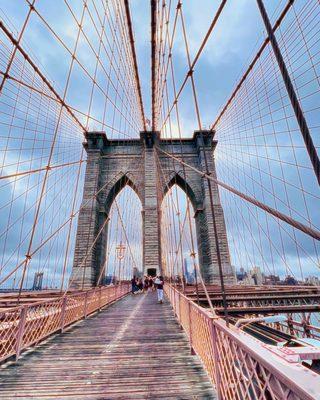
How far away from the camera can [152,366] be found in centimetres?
273

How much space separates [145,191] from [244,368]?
55.7ft

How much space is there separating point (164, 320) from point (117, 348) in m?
2.30

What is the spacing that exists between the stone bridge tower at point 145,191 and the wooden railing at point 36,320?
10771mm

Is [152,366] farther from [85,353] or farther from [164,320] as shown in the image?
[164,320]

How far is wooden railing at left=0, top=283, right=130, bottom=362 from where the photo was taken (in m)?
3.12

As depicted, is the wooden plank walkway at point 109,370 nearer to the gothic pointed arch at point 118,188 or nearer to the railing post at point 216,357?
the railing post at point 216,357

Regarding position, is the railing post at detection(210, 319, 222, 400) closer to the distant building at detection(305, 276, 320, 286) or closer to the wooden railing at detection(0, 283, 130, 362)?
the wooden railing at detection(0, 283, 130, 362)

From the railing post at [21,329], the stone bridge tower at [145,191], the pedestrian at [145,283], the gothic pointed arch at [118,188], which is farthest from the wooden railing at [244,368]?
the gothic pointed arch at [118,188]

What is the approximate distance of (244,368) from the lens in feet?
6.07

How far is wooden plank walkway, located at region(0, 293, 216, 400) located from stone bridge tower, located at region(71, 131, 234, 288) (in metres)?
12.6

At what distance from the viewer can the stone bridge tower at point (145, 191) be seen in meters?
16.9

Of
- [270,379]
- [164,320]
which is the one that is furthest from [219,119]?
[270,379]

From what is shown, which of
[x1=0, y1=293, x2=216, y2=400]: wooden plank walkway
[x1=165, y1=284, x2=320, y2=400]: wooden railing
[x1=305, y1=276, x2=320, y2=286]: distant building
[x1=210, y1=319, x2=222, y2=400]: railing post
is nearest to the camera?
[x1=165, y1=284, x2=320, y2=400]: wooden railing

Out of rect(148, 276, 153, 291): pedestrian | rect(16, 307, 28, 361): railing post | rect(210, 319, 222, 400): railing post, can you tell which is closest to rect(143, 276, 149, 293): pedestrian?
rect(148, 276, 153, 291): pedestrian
